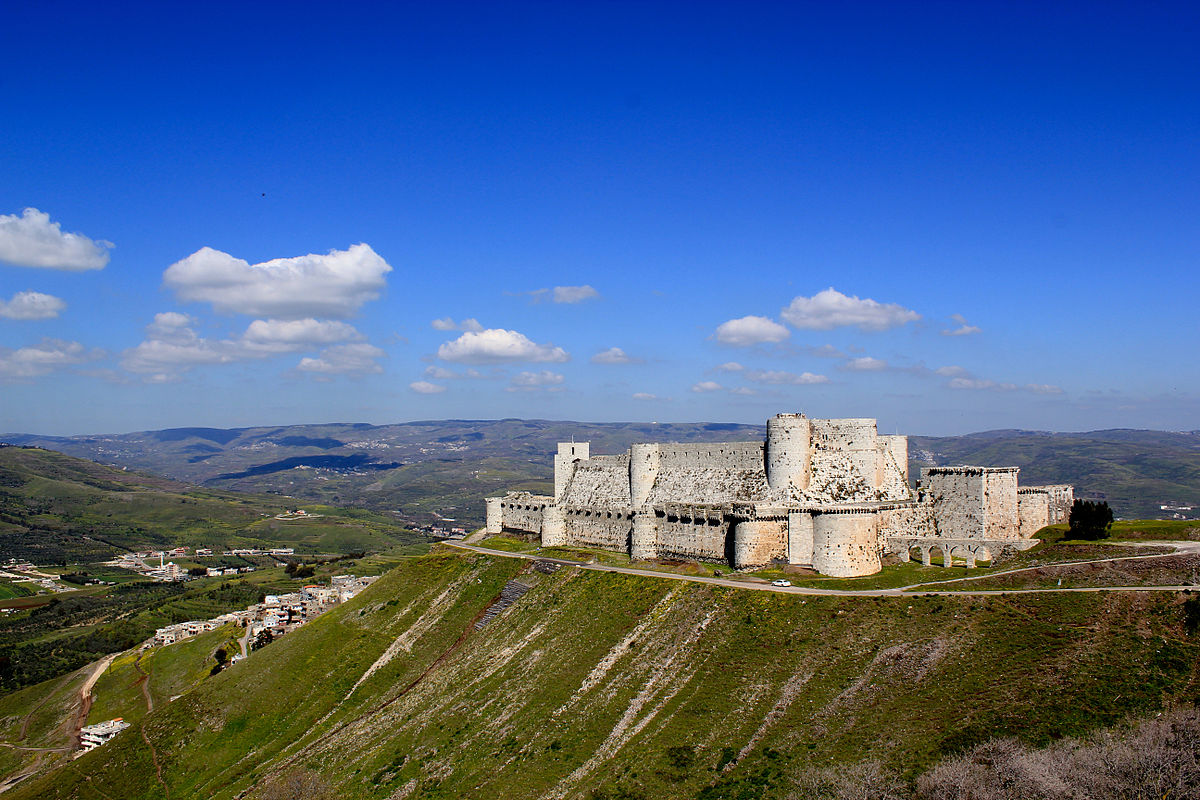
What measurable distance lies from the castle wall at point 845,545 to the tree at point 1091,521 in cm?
1481

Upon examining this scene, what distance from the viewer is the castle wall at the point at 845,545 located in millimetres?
59344

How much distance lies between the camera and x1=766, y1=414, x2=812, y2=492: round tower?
2638 inches

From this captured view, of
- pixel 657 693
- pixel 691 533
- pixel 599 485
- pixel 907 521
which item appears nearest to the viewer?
pixel 657 693

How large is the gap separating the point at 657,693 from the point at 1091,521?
117 ft

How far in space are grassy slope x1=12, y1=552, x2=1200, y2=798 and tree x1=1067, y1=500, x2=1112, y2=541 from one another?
14.1 meters

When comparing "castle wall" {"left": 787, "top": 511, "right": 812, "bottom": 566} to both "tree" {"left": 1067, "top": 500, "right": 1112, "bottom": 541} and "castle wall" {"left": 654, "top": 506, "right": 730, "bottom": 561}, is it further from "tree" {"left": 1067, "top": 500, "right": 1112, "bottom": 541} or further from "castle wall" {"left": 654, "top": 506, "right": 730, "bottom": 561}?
"tree" {"left": 1067, "top": 500, "right": 1112, "bottom": 541}

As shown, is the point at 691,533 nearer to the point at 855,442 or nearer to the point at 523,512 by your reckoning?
the point at 855,442

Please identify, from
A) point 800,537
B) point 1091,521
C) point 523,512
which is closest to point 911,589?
point 800,537

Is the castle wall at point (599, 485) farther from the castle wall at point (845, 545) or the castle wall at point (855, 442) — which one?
the castle wall at point (845, 545)

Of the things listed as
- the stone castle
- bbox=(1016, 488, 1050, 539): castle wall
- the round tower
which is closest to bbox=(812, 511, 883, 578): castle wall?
the stone castle

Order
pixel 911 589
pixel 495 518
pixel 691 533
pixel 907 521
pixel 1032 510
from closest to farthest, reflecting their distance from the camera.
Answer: pixel 911 589
pixel 1032 510
pixel 907 521
pixel 691 533
pixel 495 518

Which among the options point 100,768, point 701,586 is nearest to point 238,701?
point 100,768

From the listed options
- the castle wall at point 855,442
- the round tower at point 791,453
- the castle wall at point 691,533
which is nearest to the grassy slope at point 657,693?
the castle wall at point 691,533

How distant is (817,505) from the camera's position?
63.6 m
